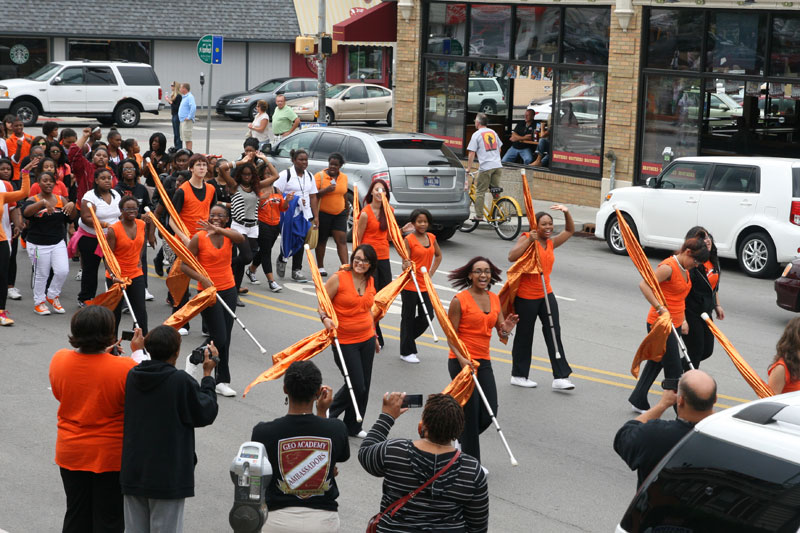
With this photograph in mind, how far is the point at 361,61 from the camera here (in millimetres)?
45000

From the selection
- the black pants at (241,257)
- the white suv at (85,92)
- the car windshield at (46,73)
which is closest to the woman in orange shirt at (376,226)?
the black pants at (241,257)

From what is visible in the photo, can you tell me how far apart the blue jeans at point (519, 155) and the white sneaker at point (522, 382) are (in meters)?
14.1

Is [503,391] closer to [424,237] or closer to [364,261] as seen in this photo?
[424,237]

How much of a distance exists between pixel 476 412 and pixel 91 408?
3336 millimetres

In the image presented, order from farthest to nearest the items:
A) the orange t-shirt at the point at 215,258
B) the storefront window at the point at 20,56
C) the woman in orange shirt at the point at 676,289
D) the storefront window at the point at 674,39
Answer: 1. the storefront window at the point at 20,56
2. the storefront window at the point at 674,39
3. the orange t-shirt at the point at 215,258
4. the woman in orange shirt at the point at 676,289

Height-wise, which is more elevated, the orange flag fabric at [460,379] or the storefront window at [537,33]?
the storefront window at [537,33]

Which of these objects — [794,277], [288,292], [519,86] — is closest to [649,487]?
[794,277]

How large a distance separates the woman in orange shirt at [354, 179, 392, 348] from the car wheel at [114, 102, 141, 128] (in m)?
25.3

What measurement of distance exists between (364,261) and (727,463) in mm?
4888

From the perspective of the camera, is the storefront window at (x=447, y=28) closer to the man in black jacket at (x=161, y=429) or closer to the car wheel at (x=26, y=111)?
the car wheel at (x=26, y=111)

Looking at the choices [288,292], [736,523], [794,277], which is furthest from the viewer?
[288,292]

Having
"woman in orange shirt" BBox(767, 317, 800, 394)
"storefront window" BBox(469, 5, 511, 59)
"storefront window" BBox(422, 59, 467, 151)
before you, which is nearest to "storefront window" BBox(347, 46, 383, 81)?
"storefront window" BBox(422, 59, 467, 151)

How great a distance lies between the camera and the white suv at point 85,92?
3422 cm

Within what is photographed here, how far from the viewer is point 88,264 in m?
12.8
